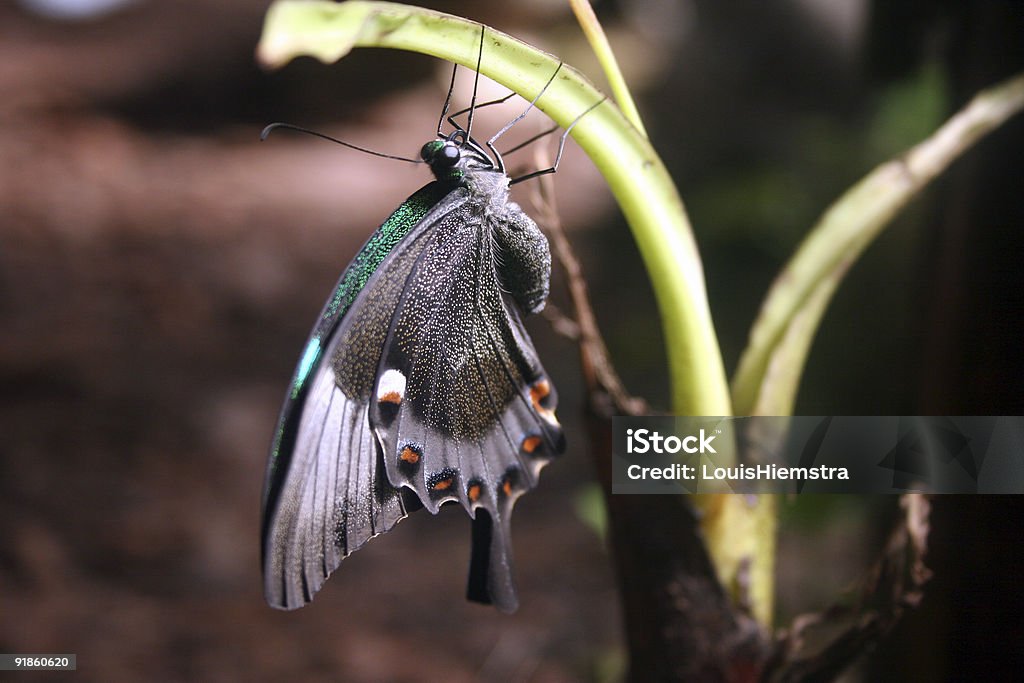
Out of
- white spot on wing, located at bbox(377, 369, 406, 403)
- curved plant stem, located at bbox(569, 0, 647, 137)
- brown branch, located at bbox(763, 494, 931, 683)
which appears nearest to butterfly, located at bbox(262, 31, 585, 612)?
white spot on wing, located at bbox(377, 369, 406, 403)

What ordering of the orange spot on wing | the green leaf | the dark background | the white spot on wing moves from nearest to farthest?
1. the green leaf
2. the white spot on wing
3. the orange spot on wing
4. the dark background

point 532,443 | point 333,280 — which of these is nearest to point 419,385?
point 532,443

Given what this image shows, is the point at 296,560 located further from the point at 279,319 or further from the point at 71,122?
the point at 71,122

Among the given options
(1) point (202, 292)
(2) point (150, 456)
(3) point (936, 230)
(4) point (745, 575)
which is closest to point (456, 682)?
(4) point (745, 575)

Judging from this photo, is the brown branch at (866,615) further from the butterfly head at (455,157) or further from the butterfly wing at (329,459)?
the butterfly head at (455,157)

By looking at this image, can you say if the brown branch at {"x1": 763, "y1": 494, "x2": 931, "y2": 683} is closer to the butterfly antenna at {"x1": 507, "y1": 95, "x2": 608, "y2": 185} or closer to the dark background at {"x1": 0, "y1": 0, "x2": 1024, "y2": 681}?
the dark background at {"x1": 0, "y1": 0, "x2": 1024, "y2": 681}
